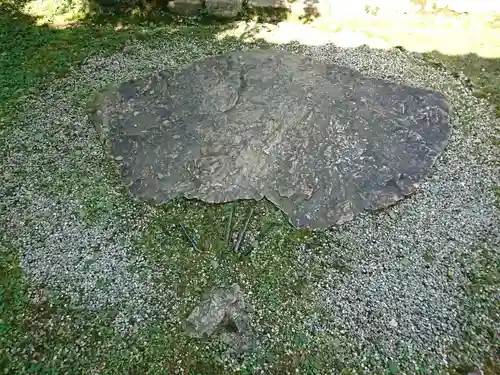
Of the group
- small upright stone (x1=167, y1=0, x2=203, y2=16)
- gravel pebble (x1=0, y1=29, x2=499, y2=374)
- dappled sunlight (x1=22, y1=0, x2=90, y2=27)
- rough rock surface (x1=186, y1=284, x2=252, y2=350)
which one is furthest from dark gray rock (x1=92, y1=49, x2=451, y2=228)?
dappled sunlight (x1=22, y1=0, x2=90, y2=27)

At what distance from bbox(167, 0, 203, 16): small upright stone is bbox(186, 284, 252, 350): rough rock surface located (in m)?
5.16

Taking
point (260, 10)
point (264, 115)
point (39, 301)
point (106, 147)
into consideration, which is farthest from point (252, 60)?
point (39, 301)

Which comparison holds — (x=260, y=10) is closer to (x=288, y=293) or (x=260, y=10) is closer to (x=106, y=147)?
(x=106, y=147)

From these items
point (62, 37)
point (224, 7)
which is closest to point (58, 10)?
point (62, 37)

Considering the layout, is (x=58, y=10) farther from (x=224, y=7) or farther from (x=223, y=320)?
(x=223, y=320)

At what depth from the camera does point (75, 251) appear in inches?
174

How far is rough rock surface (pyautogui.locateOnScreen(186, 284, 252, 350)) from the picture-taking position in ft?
12.3

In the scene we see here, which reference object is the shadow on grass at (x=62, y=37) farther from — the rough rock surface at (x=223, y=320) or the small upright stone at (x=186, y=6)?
the rough rock surface at (x=223, y=320)

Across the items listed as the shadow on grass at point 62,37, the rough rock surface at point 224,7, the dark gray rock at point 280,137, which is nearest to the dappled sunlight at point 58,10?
the shadow on grass at point 62,37

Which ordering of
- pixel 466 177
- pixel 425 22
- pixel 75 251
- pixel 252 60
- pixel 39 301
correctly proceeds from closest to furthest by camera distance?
pixel 39 301 → pixel 75 251 → pixel 466 177 → pixel 252 60 → pixel 425 22

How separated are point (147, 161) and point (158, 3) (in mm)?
3619

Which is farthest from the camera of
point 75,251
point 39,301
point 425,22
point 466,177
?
point 425,22

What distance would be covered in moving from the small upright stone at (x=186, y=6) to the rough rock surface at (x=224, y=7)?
0.54ft

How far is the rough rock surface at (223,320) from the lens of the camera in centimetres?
375
